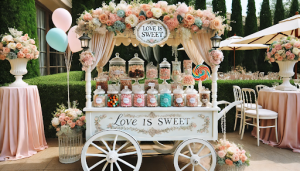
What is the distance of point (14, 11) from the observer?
4430 millimetres

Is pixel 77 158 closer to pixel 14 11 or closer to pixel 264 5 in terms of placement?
pixel 14 11

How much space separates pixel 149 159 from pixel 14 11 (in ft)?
12.8

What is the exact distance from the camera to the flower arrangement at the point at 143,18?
8.27ft

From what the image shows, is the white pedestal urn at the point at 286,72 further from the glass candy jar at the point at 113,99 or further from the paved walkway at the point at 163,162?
the glass candy jar at the point at 113,99

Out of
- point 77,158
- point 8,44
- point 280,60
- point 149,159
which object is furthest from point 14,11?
point 280,60

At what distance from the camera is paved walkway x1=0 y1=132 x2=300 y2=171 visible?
288 cm

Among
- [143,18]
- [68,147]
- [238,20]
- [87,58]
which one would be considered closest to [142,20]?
[143,18]

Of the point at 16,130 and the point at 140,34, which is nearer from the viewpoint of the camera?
the point at 140,34

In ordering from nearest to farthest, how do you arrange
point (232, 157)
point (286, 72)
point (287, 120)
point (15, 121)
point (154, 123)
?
point (232, 157) → point (154, 123) → point (15, 121) → point (287, 120) → point (286, 72)

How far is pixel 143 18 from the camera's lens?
256cm

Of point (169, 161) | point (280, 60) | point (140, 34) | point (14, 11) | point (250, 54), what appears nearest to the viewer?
point (140, 34)

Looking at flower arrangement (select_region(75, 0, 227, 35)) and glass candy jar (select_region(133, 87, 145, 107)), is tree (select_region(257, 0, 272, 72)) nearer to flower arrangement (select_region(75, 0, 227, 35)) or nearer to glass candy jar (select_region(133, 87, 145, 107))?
flower arrangement (select_region(75, 0, 227, 35))

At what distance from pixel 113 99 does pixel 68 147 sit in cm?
110

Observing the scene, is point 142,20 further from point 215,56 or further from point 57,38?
point 57,38
